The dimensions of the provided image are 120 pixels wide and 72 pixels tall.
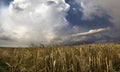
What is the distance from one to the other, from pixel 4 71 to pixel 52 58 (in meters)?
1.69

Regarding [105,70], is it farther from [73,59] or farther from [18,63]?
[18,63]

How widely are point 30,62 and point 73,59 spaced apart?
1.60 metres

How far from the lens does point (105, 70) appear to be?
31.3ft

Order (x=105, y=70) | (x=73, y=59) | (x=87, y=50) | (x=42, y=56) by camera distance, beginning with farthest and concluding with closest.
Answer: (x=87, y=50), (x=42, y=56), (x=73, y=59), (x=105, y=70)

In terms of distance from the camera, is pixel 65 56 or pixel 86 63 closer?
pixel 86 63

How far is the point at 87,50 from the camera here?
40.1 feet

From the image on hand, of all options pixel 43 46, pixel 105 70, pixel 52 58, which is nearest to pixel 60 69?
pixel 52 58

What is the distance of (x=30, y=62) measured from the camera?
35.1ft

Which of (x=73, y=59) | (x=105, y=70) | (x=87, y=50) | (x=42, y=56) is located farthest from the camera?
(x=87, y=50)

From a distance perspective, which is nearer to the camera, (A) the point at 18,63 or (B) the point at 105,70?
(B) the point at 105,70

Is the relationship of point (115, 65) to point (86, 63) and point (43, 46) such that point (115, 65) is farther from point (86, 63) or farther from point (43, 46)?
point (43, 46)

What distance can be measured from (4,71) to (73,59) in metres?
2.39

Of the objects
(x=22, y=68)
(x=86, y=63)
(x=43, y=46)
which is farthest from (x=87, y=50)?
(x=22, y=68)

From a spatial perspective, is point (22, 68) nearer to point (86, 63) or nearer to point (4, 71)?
point (4, 71)
